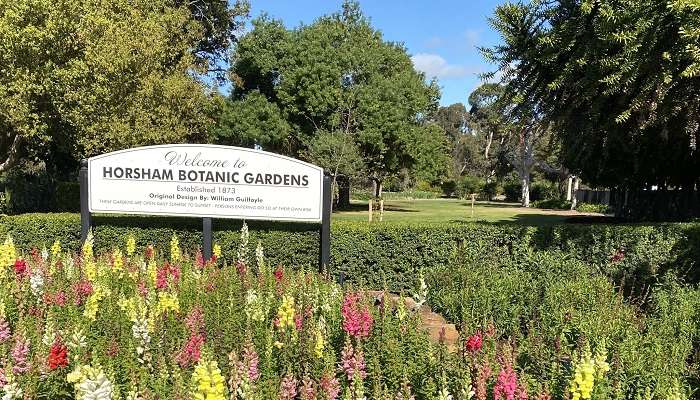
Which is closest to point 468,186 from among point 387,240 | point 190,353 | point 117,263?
point 387,240

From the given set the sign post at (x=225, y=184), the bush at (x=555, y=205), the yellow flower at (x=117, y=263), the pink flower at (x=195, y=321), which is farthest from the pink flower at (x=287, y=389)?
the bush at (x=555, y=205)

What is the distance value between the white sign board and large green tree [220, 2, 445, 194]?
1802cm

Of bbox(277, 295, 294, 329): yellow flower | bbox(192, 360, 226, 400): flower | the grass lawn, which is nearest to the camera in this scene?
bbox(192, 360, 226, 400): flower

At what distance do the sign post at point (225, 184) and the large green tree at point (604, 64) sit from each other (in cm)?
380

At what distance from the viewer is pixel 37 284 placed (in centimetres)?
509

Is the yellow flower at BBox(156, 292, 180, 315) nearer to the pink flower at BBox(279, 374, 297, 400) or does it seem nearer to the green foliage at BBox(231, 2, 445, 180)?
the pink flower at BBox(279, 374, 297, 400)

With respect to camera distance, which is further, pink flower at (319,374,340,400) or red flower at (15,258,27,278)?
red flower at (15,258,27,278)

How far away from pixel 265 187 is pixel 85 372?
6.85 metres

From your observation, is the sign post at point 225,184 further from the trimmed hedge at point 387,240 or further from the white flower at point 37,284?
the white flower at point 37,284

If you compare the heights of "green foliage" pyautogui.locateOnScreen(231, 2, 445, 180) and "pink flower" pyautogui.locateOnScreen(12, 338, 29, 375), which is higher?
"green foliage" pyautogui.locateOnScreen(231, 2, 445, 180)

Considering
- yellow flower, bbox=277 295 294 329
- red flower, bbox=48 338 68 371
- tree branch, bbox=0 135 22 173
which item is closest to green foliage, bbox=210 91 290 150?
tree branch, bbox=0 135 22 173

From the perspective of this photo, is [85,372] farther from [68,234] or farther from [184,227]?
[68,234]

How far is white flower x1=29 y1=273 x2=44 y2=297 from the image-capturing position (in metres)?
5.07

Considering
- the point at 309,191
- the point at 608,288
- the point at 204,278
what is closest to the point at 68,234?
the point at 309,191
